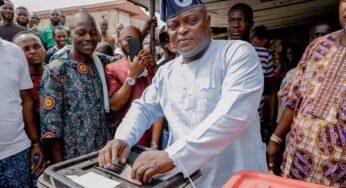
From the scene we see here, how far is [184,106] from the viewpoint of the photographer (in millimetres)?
1587

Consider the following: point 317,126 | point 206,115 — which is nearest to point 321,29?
point 317,126

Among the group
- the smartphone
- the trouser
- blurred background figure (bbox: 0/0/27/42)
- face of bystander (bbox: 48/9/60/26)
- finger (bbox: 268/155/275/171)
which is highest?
face of bystander (bbox: 48/9/60/26)

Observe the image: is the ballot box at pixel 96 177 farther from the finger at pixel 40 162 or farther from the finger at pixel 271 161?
the finger at pixel 40 162

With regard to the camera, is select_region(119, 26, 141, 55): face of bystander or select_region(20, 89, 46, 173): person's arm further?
select_region(119, 26, 141, 55): face of bystander

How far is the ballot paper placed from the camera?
1147 mm

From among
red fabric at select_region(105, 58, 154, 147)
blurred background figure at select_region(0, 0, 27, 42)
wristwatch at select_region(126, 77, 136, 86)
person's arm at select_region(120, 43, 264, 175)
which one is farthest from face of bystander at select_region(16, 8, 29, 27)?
person's arm at select_region(120, 43, 264, 175)

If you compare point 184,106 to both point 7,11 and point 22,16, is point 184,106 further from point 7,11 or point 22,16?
point 22,16

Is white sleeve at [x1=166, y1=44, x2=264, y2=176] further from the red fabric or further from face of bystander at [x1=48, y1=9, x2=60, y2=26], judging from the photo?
face of bystander at [x1=48, y1=9, x2=60, y2=26]

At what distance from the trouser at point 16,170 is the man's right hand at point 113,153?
1.46m

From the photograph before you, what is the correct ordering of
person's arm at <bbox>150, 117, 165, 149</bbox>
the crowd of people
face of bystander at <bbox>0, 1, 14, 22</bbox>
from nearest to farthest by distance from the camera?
1. the crowd of people
2. person's arm at <bbox>150, 117, 165, 149</bbox>
3. face of bystander at <bbox>0, 1, 14, 22</bbox>

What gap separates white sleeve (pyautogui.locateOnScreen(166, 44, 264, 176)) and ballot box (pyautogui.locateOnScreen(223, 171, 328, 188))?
0.90ft

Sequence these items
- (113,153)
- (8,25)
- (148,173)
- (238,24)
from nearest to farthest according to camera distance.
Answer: (148,173) < (113,153) < (238,24) < (8,25)

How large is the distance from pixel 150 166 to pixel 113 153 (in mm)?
327

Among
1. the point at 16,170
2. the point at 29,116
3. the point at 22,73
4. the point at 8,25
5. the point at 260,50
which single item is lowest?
the point at 16,170
